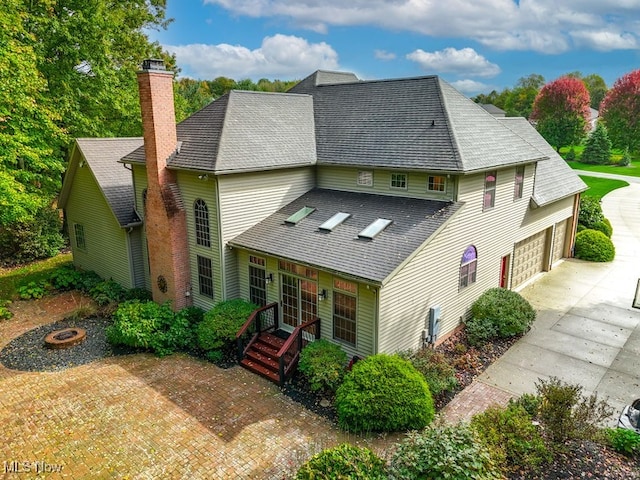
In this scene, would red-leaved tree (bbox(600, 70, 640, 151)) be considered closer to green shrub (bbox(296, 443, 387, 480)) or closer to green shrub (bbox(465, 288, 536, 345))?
green shrub (bbox(465, 288, 536, 345))

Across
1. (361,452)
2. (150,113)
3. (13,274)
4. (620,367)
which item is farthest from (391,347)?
(13,274)

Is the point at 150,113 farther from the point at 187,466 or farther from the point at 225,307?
the point at 187,466

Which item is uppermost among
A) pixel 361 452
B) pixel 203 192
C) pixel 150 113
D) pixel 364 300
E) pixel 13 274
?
pixel 150 113

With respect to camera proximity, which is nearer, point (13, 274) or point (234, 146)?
point (234, 146)

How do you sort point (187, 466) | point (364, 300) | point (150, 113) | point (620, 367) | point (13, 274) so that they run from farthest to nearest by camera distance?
point (13, 274) < point (150, 113) < point (620, 367) < point (364, 300) < point (187, 466)

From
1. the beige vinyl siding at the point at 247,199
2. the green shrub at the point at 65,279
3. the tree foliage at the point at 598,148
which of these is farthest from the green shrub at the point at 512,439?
the tree foliage at the point at 598,148

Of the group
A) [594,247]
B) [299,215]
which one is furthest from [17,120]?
[594,247]
